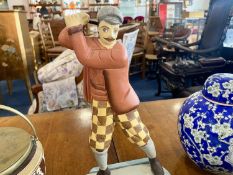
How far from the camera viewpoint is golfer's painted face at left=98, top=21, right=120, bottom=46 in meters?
0.37

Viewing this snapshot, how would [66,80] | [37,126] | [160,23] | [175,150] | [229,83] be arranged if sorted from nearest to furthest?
[229,83]
[175,150]
[37,126]
[66,80]
[160,23]

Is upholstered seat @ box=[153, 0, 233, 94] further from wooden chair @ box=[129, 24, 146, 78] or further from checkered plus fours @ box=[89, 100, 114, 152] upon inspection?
checkered plus fours @ box=[89, 100, 114, 152]

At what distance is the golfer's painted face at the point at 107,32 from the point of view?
37 cm

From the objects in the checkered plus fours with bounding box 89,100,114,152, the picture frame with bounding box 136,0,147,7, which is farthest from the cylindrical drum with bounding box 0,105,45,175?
the picture frame with bounding box 136,0,147,7

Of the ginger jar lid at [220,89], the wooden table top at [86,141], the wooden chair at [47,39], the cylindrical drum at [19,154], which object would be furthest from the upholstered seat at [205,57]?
the wooden chair at [47,39]

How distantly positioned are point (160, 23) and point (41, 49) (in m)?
2.00

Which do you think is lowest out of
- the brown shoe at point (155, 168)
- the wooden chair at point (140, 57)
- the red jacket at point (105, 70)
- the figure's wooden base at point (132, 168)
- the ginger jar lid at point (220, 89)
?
the wooden chair at point (140, 57)

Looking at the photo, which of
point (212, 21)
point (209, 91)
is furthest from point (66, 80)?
point (212, 21)

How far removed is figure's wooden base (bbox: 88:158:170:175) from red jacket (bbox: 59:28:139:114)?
163mm

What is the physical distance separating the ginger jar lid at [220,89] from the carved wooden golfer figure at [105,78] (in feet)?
0.50

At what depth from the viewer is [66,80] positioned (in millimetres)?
1184

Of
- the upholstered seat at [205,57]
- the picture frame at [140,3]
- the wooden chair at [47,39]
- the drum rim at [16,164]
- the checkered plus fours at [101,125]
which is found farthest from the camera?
the picture frame at [140,3]

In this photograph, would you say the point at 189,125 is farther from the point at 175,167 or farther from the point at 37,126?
the point at 37,126

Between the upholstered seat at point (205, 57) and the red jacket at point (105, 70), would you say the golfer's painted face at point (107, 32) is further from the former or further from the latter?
the upholstered seat at point (205, 57)
